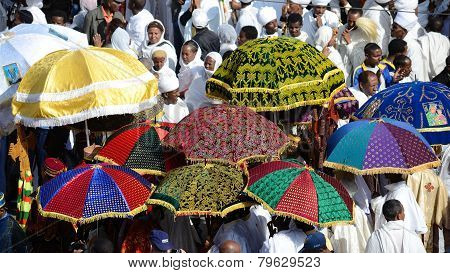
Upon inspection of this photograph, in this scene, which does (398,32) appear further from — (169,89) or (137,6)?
(169,89)

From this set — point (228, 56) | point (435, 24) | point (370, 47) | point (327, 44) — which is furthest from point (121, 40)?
point (435, 24)

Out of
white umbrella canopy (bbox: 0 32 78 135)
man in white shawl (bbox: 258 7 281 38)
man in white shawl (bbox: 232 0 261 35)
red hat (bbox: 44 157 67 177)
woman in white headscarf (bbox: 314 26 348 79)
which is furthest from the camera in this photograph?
man in white shawl (bbox: 232 0 261 35)

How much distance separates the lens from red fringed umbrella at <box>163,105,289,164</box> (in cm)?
1183

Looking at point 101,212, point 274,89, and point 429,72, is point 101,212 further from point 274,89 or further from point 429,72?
point 429,72

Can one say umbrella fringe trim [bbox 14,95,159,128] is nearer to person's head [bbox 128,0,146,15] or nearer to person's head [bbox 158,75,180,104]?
person's head [bbox 158,75,180,104]

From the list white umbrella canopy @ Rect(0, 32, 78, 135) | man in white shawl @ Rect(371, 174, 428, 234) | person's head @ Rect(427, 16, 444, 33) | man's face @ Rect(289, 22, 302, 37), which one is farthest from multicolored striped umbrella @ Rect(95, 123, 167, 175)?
person's head @ Rect(427, 16, 444, 33)

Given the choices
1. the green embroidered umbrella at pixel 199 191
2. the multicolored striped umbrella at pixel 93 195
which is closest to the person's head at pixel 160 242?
the green embroidered umbrella at pixel 199 191

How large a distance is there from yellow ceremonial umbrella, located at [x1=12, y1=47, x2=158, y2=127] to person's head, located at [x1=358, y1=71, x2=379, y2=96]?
283 cm

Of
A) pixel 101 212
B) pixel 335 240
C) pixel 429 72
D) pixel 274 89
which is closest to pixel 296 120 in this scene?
pixel 274 89

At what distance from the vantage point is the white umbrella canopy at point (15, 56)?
1344 cm

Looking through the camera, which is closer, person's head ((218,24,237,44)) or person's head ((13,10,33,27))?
person's head ((218,24,237,44))

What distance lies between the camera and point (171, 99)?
14.4 meters
